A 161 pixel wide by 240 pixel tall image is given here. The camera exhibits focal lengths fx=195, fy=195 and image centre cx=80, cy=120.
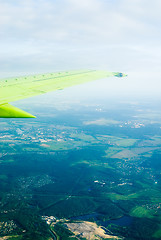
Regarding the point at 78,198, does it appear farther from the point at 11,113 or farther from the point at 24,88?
the point at 11,113

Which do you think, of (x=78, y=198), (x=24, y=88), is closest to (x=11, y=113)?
(x=24, y=88)

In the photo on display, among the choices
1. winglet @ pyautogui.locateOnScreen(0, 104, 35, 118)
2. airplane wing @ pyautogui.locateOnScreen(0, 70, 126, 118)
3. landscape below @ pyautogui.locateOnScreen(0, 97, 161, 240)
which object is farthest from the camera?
landscape below @ pyautogui.locateOnScreen(0, 97, 161, 240)

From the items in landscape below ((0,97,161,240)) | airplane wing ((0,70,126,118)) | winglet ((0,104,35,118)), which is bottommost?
landscape below ((0,97,161,240))

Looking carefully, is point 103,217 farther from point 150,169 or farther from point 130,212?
point 150,169

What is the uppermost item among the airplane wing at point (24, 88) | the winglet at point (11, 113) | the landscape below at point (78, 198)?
the airplane wing at point (24, 88)

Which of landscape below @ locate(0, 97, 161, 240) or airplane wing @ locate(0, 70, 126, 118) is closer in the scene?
airplane wing @ locate(0, 70, 126, 118)

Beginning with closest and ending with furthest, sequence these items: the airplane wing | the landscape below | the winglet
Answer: the winglet, the airplane wing, the landscape below

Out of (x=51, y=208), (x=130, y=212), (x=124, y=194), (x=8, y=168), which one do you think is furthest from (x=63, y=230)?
(x=8, y=168)

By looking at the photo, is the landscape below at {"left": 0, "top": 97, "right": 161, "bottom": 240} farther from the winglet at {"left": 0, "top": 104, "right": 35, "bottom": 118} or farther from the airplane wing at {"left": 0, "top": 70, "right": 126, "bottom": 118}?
the winglet at {"left": 0, "top": 104, "right": 35, "bottom": 118}

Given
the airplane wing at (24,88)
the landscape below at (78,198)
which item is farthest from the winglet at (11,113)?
the landscape below at (78,198)

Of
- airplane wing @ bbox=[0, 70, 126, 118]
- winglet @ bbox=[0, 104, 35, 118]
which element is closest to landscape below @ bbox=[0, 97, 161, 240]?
airplane wing @ bbox=[0, 70, 126, 118]

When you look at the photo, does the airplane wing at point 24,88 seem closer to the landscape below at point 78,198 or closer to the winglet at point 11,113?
the winglet at point 11,113
